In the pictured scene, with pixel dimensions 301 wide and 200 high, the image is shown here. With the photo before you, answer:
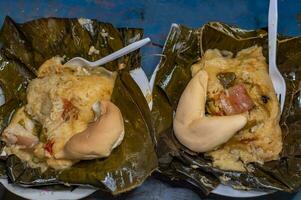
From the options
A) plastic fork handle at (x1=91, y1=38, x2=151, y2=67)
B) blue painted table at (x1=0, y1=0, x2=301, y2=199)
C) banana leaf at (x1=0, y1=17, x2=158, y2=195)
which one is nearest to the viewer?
banana leaf at (x1=0, y1=17, x2=158, y2=195)

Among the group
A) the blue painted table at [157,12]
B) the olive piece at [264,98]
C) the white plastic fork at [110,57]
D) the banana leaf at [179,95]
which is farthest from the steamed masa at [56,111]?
the olive piece at [264,98]

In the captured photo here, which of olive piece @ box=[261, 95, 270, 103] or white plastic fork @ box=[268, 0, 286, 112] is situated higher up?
white plastic fork @ box=[268, 0, 286, 112]

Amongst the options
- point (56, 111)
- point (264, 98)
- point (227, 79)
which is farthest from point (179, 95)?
point (56, 111)

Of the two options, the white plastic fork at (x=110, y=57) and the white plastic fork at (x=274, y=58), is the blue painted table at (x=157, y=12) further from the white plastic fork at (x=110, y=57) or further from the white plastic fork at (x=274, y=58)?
the white plastic fork at (x=274, y=58)

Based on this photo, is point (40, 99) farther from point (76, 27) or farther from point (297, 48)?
point (297, 48)

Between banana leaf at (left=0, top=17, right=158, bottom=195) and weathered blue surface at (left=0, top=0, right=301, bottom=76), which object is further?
weathered blue surface at (left=0, top=0, right=301, bottom=76)

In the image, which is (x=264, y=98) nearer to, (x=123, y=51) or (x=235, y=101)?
(x=235, y=101)

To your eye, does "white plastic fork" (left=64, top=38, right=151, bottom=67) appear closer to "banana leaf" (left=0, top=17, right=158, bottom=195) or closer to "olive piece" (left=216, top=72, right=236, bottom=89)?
"banana leaf" (left=0, top=17, right=158, bottom=195)

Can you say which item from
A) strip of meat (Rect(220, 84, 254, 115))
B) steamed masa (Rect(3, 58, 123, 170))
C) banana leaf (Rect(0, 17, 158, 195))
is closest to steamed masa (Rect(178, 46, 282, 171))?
strip of meat (Rect(220, 84, 254, 115))
